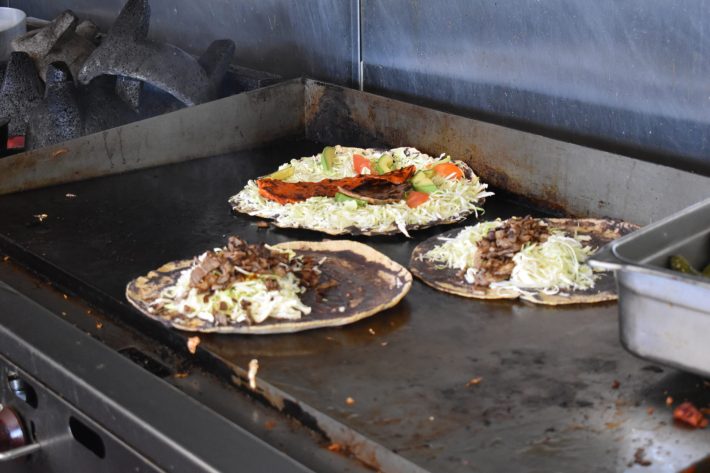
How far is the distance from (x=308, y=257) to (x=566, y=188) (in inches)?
44.8

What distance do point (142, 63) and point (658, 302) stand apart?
318 centimetres

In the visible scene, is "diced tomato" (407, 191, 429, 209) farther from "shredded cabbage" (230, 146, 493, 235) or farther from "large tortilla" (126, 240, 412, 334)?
"large tortilla" (126, 240, 412, 334)

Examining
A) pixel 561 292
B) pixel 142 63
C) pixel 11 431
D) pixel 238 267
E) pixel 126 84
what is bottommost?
pixel 11 431

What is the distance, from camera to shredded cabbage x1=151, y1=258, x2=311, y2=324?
2879mm

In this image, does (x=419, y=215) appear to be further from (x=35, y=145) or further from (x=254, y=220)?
(x=35, y=145)

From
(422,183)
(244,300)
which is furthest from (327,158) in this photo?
(244,300)

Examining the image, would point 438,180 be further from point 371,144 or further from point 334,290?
point 334,290

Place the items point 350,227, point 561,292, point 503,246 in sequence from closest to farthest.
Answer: point 561,292, point 503,246, point 350,227

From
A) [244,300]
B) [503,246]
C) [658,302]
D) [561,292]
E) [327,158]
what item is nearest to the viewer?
[658,302]

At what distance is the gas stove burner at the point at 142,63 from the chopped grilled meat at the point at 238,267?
181 centimetres

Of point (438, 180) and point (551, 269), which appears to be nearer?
point (551, 269)

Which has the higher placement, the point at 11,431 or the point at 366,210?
the point at 366,210

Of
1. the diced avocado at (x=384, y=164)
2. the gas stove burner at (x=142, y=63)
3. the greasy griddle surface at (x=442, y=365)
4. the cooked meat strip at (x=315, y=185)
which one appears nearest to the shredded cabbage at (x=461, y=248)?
the greasy griddle surface at (x=442, y=365)

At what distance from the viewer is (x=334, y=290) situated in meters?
3.14
